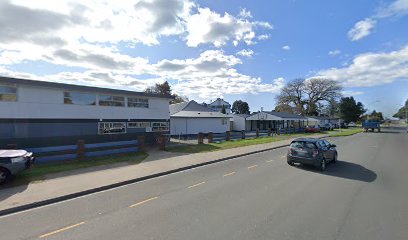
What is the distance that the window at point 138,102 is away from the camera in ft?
70.8

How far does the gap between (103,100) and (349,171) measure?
681 inches

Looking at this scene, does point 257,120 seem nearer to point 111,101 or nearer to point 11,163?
point 111,101

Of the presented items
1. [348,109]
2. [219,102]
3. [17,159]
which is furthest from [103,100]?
[348,109]

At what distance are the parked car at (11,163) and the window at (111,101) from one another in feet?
34.4

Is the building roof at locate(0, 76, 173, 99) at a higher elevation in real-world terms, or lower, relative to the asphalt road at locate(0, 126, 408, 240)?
higher

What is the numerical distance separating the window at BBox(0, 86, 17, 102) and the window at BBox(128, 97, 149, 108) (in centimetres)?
809

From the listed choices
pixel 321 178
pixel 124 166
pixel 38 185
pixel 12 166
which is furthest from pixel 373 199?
pixel 12 166

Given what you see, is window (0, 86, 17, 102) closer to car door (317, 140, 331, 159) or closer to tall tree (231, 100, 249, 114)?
car door (317, 140, 331, 159)

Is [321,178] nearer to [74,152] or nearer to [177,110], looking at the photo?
[74,152]

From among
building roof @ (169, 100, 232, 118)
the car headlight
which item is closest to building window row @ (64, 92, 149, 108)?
the car headlight

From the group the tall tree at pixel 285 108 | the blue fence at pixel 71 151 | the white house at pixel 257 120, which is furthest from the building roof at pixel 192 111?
the tall tree at pixel 285 108

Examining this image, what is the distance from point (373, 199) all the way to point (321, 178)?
280 cm

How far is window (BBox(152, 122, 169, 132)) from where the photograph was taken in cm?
2356

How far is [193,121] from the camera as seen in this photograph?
33031 millimetres
